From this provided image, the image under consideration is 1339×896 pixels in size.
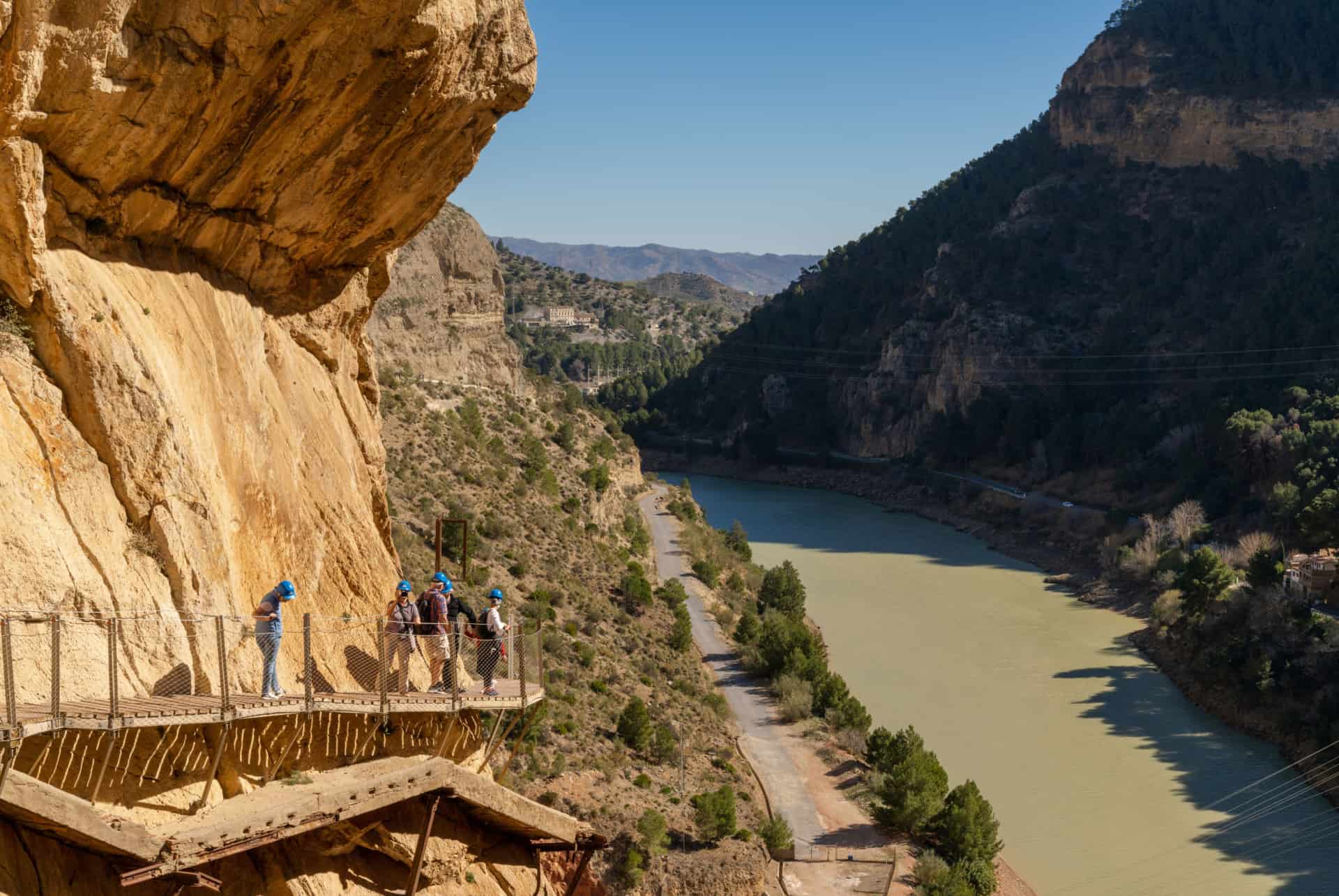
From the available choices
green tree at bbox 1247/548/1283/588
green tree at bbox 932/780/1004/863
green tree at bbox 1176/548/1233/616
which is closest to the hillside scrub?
green tree at bbox 932/780/1004/863

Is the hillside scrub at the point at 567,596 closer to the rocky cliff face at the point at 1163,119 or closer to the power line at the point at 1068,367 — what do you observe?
the power line at the point at 1068,367

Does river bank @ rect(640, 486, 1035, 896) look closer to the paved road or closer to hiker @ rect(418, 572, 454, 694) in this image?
the paved road

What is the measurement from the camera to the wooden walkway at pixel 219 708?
23.0ft

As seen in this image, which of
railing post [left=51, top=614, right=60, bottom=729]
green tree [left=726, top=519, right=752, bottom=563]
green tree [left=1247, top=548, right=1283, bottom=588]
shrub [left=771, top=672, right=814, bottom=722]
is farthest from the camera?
green tree [left=726, top=519, right=752, bottom=563]

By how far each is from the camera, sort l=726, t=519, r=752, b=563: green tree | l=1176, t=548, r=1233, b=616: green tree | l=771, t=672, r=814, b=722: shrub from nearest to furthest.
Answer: l=771, t=672, r=814, b=722: shrub < l=1176, t=548, r=1233, b=616: green tree < l=726, t=519, r=752, b=563: green tree

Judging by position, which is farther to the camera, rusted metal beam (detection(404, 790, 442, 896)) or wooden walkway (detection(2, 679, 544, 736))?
rusted metal beam (detection(404, 790, 442, 896))

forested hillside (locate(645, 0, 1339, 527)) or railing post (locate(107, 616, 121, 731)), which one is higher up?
forested hillside (locate(645, 0, 1339, 527))

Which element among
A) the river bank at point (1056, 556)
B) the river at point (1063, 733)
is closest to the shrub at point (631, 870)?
the river at point (1063, 733)

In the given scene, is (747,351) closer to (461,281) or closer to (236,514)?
(461,281)

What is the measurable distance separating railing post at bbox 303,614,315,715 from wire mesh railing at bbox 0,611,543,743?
0.01 metres

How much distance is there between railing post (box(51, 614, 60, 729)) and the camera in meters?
6.94

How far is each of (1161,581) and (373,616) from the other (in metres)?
50.3

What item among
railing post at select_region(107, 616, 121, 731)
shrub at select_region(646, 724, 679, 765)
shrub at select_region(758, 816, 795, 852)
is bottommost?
shrub at select_region(758, 816, 795, 852)

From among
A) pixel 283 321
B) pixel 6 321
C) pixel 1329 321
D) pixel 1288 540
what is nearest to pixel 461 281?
pixel 1288 540
